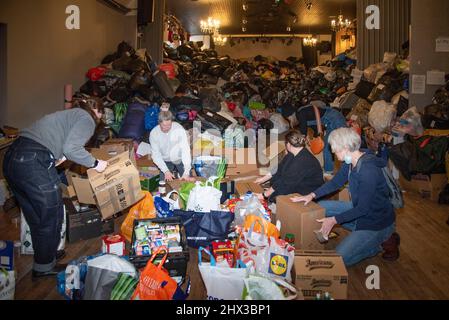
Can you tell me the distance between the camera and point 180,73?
8180mm

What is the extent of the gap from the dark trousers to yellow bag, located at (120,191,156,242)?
2.21ft

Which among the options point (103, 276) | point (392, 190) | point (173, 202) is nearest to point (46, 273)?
point (103, 276)

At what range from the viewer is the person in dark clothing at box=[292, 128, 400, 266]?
8.83ft

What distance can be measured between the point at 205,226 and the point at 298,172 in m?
0.94

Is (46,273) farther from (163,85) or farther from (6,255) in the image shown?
(163,85)

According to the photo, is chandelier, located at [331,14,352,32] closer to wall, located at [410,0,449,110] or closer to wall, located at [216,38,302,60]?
wall, located at [410,0,449,110]

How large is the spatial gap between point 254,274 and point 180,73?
21.7 ft

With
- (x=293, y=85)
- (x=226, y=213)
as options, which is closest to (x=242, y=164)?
(x=226, y=213)

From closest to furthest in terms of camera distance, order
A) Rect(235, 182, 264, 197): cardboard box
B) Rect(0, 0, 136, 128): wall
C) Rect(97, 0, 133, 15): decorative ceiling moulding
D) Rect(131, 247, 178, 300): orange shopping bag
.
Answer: Rect(131, 247, 178, 300): orange shopping bag → Rect(235, 182, 264, 197): cardboard box → Rect(0, 0, 136, 128): wall → Rect(97, 0, 133, 15): decorative ceiling moulding

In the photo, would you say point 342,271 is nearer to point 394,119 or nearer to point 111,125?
point 394,119

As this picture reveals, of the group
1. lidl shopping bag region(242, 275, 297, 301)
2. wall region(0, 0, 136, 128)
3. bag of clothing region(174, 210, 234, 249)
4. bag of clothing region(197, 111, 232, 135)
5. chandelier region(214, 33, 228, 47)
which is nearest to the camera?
lidl shopping bag region(242, 275, 297, 301)

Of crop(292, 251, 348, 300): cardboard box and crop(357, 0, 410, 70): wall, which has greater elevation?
crop(357, 0, 410, 70): wall

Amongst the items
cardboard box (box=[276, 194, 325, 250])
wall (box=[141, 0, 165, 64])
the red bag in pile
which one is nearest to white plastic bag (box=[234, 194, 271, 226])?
cardboard box (box=[276, 194, 325, 250])

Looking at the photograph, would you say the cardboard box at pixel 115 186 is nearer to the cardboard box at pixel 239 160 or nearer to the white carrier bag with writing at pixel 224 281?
the white carrier bag with writing at pixel 224 281
